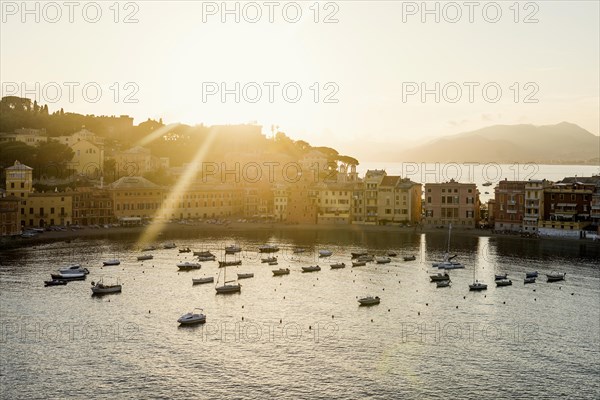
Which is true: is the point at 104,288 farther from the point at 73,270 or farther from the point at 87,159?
the point at 87,159

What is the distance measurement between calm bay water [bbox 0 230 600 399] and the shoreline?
13760mm

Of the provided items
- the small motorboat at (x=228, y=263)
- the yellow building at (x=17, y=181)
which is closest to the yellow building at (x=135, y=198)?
the yellow building at (x=17, y=181)

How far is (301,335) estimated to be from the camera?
3297cm

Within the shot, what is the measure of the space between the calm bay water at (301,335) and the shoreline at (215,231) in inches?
542

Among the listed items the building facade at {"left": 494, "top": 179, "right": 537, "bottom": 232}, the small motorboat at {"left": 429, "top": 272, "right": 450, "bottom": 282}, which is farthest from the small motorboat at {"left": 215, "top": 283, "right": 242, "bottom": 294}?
the building facade at {"left": 494, "top": 179, "right": 537, "bottom": 232}

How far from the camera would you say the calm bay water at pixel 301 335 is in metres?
26.5

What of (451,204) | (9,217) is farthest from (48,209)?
(451,204)

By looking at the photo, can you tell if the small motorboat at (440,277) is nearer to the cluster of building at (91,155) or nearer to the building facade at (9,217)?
the building facade at (9,217)

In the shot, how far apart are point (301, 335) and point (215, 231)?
46.0 meters

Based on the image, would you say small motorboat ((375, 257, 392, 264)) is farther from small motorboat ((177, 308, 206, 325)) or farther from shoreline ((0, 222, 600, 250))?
small motorboat ((177, 308, 206, 325))

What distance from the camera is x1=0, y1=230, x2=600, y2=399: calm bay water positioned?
2652cm

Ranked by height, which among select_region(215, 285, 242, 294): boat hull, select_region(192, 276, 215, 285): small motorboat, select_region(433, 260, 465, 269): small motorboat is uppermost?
select_region(433, 260, 465, 269): small motorboat

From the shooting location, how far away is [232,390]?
25.9m

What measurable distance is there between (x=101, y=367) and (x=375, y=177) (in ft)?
195
